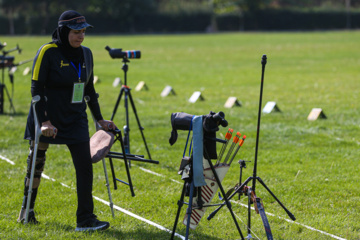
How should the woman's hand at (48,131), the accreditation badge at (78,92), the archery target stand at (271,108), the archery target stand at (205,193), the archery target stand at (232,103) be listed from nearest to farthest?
the archery target stand at (205,193) < the woman's hand at (48,131) < the accreditation badge at (78,92) < the archery target stand at (271,108) < the archery target stand at (232,103)

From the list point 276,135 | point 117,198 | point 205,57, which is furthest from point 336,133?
point 205,57

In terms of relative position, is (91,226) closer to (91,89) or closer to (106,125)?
(106,125)

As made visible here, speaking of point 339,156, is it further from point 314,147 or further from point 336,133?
point 336,133

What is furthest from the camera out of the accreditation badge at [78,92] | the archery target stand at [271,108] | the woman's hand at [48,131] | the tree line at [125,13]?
the tree line at [125,13]

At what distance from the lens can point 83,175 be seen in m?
5.45

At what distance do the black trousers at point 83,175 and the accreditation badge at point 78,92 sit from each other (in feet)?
→ 1.37

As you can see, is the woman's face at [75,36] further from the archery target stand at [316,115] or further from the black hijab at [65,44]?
the archery target stand at [316,115]

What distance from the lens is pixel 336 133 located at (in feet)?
34.7

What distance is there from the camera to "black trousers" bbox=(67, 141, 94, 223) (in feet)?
17.8

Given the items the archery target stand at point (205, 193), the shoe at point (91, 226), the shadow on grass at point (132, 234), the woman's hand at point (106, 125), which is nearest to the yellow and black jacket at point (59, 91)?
the woman's hand at point (106, 125)

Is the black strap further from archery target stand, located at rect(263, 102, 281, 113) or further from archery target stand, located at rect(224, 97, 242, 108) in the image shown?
archery target stand, located at rect(224, 97, 242, 108)

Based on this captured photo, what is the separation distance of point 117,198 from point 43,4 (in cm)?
7244

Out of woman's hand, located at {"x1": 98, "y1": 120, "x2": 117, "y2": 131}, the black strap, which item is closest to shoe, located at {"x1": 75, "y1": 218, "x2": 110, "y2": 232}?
woman's hand, located at {"x1": 98, "y1": 120, "x2": 117, "y2": 131}

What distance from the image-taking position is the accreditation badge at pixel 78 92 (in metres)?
5.38
